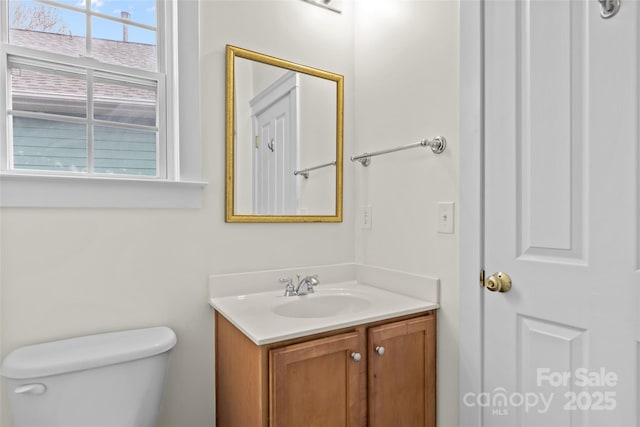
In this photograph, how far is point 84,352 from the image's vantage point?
3.59 ft

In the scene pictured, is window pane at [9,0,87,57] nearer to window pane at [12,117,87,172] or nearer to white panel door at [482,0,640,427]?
window pane at [12,117,87,172]

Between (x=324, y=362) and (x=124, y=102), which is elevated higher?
(x=124, y=102)

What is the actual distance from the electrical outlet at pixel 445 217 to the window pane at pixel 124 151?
1.16 m

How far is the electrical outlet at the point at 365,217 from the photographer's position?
1731 mm

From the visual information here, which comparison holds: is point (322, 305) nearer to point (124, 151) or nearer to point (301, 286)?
point (301, 286)

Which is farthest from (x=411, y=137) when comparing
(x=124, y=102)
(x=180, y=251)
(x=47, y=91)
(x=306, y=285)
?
(x=47, y=91)

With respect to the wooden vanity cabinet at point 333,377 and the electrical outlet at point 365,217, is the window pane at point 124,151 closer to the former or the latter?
the wooden vanity cabinet at point 333,377

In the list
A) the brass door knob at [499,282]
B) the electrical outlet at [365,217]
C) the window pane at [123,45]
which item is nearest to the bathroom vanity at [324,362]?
the brass door knob at [499,282]

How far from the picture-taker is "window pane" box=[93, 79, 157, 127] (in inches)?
52.5

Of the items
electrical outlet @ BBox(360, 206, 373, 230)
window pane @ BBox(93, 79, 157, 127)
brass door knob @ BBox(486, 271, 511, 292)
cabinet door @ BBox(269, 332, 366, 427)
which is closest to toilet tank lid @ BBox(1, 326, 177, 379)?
cabinet door @ BBox(269, 332, 366, 427)

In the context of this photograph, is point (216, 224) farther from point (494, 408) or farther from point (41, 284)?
point (494, 408)

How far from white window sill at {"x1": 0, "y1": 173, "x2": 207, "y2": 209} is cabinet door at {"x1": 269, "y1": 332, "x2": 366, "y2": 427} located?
28.8 inches

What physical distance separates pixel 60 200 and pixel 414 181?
132cm

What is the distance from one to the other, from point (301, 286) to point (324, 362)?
18.6 inches
